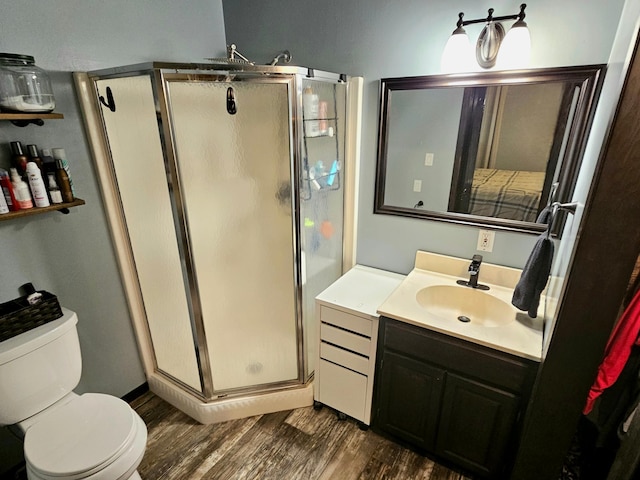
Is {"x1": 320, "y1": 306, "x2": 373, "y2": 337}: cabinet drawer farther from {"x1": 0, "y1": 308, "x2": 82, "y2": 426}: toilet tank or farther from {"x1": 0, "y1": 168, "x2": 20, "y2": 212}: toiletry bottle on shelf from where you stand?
{"x1": 0, "y1": 168, "x2": 20, "y2": 212}: toiletry bottle on shelf

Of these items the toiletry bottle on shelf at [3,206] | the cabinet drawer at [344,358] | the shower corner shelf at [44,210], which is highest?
the toiletry bottle on shelf at [3,206]

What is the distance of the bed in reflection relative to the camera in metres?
1.54

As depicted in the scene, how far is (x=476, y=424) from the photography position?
4.82 feet

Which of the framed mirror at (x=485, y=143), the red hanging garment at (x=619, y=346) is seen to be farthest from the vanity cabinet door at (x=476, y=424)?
the framed mirror at (x=485, y=143)

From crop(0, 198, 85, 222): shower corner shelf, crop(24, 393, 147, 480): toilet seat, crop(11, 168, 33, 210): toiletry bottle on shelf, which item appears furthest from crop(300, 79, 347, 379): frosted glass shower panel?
crop(11, 168, 33, 210): toiletry bottle on shelf

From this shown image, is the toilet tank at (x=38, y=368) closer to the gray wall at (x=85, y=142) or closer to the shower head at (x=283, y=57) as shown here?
the gray wall at (x=85, y=142)

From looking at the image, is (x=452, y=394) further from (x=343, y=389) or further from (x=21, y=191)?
(x=21, y=191)

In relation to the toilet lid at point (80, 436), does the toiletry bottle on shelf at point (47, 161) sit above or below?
above

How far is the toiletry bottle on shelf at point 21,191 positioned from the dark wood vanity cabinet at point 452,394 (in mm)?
1623

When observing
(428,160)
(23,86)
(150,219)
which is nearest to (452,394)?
(428,160)

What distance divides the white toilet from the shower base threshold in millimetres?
487

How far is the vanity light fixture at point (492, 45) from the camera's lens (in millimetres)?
1353

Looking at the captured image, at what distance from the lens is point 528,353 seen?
1.25 meters

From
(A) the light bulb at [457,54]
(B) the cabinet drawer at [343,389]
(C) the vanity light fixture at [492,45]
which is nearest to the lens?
(C) the vanity light fixture at [492,45]
